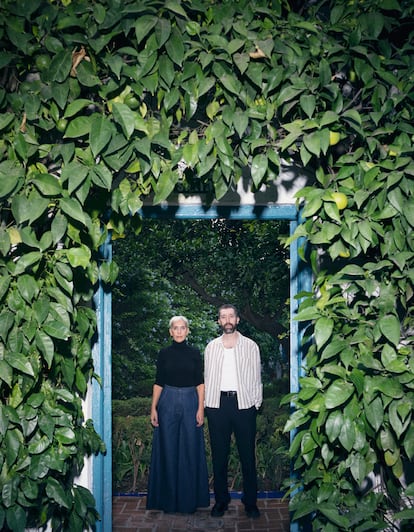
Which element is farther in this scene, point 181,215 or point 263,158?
point 181,215

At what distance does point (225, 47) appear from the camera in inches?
81.2

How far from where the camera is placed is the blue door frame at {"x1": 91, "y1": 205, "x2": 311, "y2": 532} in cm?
295

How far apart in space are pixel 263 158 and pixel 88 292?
100 cm

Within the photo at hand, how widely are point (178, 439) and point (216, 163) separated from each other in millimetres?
3358

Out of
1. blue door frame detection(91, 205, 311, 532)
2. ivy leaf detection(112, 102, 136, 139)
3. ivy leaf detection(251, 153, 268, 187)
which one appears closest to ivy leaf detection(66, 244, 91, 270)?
ivy leaf detection(112, 102, 136, 139)

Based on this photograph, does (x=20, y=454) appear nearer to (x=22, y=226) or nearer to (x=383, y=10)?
(x=22, y=226)

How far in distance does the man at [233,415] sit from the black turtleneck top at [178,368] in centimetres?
15

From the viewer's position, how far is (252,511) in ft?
15.7

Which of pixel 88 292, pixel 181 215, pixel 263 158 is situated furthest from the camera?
pixel 181 215

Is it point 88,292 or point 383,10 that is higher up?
point 383,10

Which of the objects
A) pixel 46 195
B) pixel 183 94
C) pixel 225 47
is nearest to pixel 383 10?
pixel 225 47

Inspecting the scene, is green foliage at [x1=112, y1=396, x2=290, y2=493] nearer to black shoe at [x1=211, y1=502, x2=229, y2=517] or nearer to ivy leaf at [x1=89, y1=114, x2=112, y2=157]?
black shoe at [x1=211, y1=502, x2=229, y2=517]

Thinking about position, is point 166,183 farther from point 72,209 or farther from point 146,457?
point 146,457

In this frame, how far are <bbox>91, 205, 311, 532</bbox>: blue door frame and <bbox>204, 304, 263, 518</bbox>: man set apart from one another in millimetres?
1865
